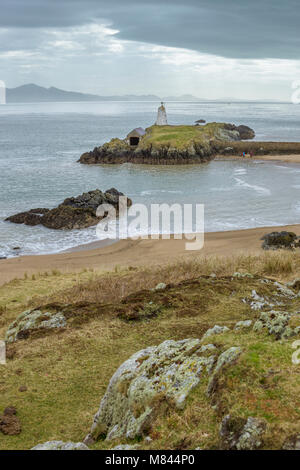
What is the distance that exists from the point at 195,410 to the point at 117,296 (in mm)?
7353

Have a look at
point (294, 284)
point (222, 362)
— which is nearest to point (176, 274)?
point (294, 284)

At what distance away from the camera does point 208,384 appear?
182 inches

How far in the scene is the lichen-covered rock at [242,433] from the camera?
3611 mm

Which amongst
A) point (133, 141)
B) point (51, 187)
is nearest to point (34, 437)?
point (51, 187)

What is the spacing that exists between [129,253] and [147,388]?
17989mm

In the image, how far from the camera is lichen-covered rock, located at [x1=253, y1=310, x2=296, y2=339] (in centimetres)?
556

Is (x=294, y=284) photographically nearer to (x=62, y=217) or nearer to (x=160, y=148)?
(x=62, y=217)

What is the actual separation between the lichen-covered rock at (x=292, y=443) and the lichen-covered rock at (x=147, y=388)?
1.28 metres

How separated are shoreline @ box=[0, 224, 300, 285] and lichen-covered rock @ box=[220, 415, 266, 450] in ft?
49.1

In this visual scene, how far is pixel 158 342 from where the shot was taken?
782 cm

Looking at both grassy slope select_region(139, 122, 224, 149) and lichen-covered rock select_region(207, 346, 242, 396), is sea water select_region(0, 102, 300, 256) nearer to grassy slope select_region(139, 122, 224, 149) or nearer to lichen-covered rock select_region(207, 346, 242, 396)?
grassy slope select_region(139, 122, 224, 149)

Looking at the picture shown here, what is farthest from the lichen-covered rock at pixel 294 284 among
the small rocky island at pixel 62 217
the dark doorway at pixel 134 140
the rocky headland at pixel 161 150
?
the dark doorway at pixel 134 140

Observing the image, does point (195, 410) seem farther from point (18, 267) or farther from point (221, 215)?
point (221, 215)

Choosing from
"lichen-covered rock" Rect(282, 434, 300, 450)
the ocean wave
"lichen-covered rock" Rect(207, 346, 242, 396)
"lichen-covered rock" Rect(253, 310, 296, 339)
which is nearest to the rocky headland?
the ocean wave
